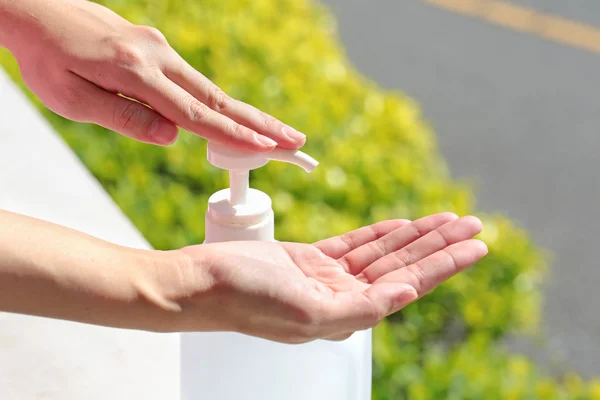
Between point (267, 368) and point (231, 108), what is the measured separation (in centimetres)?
41

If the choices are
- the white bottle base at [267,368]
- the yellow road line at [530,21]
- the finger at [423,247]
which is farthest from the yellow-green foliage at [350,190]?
the yellow road line at [530,21]

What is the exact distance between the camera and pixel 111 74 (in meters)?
1.39

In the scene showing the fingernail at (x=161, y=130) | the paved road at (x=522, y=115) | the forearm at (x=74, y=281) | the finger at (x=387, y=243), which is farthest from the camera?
the paved road at (x=522, y=115)

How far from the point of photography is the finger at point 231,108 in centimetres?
123

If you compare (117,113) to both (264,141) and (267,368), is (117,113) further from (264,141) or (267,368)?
(267,368)

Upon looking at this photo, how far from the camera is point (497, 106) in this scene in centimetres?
416

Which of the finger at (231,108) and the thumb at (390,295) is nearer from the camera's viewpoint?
the thumb at (390,295)

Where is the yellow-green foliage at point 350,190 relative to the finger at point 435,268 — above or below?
above

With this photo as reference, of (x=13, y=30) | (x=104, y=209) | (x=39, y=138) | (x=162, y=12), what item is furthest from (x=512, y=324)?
(x=162, y=12)

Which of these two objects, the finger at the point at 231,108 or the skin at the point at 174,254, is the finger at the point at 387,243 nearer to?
the skin at the point at 174,254

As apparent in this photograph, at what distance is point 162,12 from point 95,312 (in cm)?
245

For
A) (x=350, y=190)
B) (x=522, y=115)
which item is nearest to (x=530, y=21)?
(x=522, y=115)

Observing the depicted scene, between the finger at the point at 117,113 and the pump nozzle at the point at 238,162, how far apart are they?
0.61 ft

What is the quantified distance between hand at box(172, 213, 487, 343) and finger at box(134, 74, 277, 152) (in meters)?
0.14
